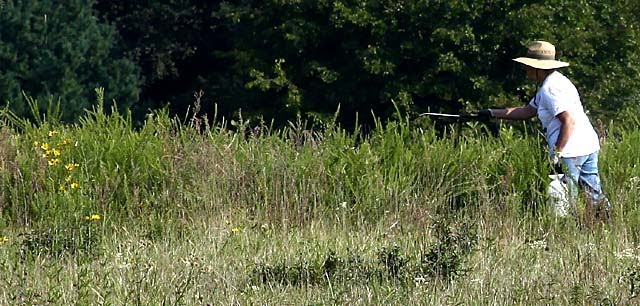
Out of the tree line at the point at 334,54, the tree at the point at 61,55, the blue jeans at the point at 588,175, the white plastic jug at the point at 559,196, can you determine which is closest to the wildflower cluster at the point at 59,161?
the white plastic jug at the point at 559,196

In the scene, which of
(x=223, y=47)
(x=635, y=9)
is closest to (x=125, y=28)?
(x=223, y=47)

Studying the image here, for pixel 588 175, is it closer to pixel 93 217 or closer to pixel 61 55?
pixel 93 217

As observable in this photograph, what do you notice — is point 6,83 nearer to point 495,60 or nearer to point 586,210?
point 495,60

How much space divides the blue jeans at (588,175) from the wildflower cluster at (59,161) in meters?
3.15

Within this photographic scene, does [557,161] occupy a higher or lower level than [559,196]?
higher

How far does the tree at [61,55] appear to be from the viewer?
30375 millimetres

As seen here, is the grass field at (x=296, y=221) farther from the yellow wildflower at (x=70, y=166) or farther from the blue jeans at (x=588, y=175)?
the blue jeans at (x=588, y=175)

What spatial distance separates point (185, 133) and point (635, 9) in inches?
840

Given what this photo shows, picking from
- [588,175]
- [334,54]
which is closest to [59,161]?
[588,175]

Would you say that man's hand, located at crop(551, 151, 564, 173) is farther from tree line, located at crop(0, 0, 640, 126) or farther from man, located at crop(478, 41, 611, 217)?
tree line, located at crop(0, 0, 640, 126)

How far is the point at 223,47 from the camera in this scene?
35031 mm

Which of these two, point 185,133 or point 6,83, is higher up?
point 185,133

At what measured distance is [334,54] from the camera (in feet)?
96.6

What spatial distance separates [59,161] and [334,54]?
21620mm
